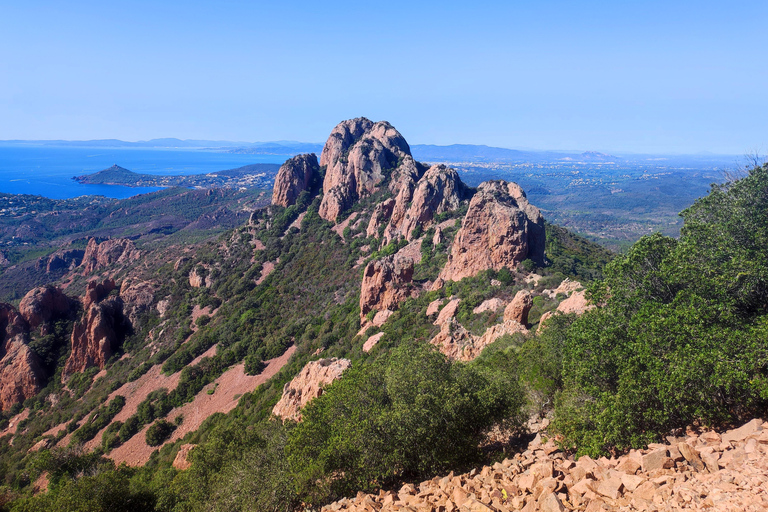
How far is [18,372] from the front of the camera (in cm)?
5606

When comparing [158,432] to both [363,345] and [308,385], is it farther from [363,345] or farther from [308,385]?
[363,345]

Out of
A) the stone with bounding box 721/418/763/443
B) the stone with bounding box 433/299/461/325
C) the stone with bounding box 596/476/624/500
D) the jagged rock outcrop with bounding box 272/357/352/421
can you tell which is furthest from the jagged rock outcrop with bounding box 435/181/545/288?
the stone with bounding box 596/476/624/500

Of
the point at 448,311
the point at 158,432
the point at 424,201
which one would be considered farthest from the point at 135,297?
the point at 448,311

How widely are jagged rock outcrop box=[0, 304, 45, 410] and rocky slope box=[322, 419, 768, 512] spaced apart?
6767cm

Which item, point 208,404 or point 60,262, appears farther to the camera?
point 60,262

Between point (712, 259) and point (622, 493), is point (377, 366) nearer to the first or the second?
point (622, 493)

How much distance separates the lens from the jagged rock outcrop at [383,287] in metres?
50.2

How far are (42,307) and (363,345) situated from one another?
57.6 metres

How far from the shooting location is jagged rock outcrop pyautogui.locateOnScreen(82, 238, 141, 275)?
10750 centimetres

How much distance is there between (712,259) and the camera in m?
15.1

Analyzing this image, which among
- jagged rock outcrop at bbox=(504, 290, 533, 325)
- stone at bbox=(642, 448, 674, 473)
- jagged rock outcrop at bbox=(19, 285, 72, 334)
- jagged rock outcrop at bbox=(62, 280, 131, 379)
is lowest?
jagged rock outcrop at bbox=(62, 280, 131, 379)

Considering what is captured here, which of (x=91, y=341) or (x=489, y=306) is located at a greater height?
(x=489, y=306)

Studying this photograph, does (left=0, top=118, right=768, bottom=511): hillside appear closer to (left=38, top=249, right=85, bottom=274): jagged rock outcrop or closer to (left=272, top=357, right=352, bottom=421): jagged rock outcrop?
(left=272, top=357, right=352, bottom=421): jagged rock outcrop

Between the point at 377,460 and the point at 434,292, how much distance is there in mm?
34672
